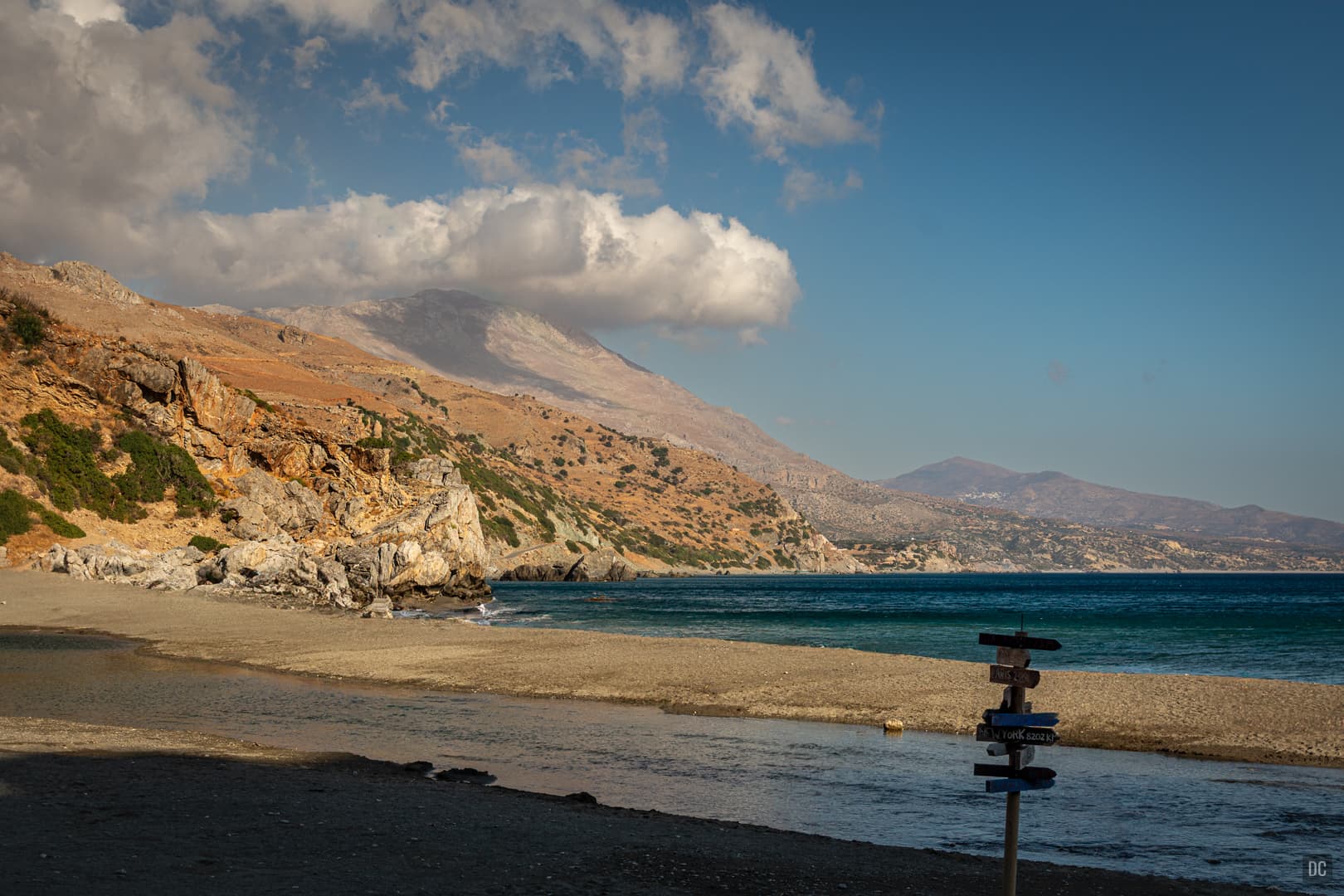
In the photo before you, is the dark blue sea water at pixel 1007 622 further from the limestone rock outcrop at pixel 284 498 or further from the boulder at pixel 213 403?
the boulder at pixel 213 403

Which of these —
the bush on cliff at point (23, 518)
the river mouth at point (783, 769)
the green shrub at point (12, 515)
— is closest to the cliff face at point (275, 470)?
the bush on cliff at point (23, 518)

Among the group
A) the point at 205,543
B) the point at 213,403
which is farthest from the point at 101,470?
the point at 213,403

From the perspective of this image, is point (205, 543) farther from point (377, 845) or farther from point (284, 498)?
point (377, 845)

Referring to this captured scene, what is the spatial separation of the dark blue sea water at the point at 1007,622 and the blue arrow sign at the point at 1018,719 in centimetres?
1288

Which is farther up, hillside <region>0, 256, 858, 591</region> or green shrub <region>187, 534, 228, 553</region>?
hillside <region>0, 256, 858, 591</region>

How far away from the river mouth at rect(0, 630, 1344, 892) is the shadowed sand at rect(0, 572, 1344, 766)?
4.60 feet

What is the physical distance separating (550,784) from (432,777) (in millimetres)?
1887

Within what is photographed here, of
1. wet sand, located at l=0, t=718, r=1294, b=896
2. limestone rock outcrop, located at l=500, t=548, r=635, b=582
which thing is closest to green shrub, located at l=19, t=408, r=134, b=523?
wet sand, located at l=0, t=718, r=1294, b=896

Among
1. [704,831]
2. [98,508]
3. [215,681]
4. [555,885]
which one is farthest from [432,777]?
[98,508]

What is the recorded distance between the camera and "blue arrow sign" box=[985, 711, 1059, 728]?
8.53 m

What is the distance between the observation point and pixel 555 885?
9.05 m

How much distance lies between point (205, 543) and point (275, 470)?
1163 cm

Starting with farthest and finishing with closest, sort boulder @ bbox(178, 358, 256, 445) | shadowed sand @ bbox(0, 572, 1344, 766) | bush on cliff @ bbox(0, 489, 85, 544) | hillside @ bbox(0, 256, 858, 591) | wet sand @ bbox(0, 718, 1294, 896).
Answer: boulder @ bbox(178, 358, 256, 445) < hillside @ bbox(0, 256, 858, 591) < bush on cliff @ bbox(0, 489, 85, 544) < shadowed sand @ bbox(0, 572, 1344, 766) < wet sand @ bbox(0, 718, 1294, 896)

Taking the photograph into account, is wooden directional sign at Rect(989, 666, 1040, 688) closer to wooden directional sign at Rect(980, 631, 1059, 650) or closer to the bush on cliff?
wooden directional sign at Rect(980, 631, 1059, 650)
